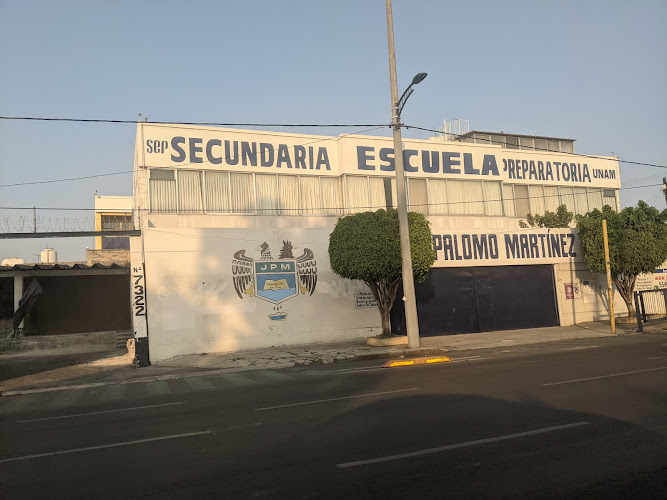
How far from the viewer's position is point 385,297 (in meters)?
20.4

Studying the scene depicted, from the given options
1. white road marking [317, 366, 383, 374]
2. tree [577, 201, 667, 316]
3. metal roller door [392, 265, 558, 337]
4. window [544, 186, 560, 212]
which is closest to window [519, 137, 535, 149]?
window [544, 186, 560, 212]

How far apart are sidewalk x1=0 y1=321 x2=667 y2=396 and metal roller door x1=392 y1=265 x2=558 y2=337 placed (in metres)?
1.16

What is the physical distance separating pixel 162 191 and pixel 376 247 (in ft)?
31.0

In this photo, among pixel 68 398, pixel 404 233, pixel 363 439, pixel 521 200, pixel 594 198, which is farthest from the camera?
pixel 594 198

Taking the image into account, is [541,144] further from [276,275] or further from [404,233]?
[276,275]

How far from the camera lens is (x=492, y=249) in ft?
81.1

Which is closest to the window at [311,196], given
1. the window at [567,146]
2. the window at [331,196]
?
the window at [331,196]

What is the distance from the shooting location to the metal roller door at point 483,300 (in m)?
23.6

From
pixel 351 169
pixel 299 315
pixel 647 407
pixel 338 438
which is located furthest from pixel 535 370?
pixel 351 169

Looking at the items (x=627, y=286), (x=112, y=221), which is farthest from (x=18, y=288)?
(x=627, y=286)

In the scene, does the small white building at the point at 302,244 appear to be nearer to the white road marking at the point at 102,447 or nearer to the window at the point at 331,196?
the window at the point at 331,196

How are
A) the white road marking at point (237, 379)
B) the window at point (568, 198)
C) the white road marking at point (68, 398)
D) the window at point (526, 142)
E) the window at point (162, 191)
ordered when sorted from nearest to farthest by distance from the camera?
the white road marking at point (68, 398)
the white road marking at point (237, 379)
the window at point (162, 191)
the window at point (568, 198)
the window at point (526, 142)

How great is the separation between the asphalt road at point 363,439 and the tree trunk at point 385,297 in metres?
8.25

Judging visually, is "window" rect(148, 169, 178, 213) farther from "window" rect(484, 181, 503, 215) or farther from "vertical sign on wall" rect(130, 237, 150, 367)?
"window" rect(484, 181, 503, 215)
